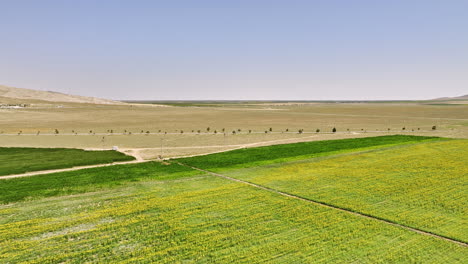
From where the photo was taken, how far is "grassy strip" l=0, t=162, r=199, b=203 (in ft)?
84.0

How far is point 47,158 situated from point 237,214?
102ft

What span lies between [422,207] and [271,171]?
591 inches

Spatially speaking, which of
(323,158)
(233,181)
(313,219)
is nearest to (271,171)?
(233,181)

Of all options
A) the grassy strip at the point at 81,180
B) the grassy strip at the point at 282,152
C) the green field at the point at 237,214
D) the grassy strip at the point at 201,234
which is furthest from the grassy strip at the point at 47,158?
the grassy strip at the point at 201,234

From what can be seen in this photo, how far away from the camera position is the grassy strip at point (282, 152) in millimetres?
37656

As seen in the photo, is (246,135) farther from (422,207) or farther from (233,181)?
(422,207)

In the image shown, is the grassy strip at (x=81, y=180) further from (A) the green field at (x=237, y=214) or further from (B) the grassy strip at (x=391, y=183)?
(B) the grassy strip at (x=391, y=183)

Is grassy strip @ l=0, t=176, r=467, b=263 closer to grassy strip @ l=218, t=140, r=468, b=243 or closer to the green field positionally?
the green field

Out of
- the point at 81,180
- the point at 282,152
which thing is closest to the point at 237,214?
the point at 81,180

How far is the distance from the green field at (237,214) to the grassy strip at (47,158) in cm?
456

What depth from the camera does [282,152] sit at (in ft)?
145

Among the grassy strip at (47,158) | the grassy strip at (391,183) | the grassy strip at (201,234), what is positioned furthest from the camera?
the grassy strip at (47,158)

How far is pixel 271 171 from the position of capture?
33.3 metres

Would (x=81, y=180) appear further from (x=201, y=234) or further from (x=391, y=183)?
(x=391, y=183)
